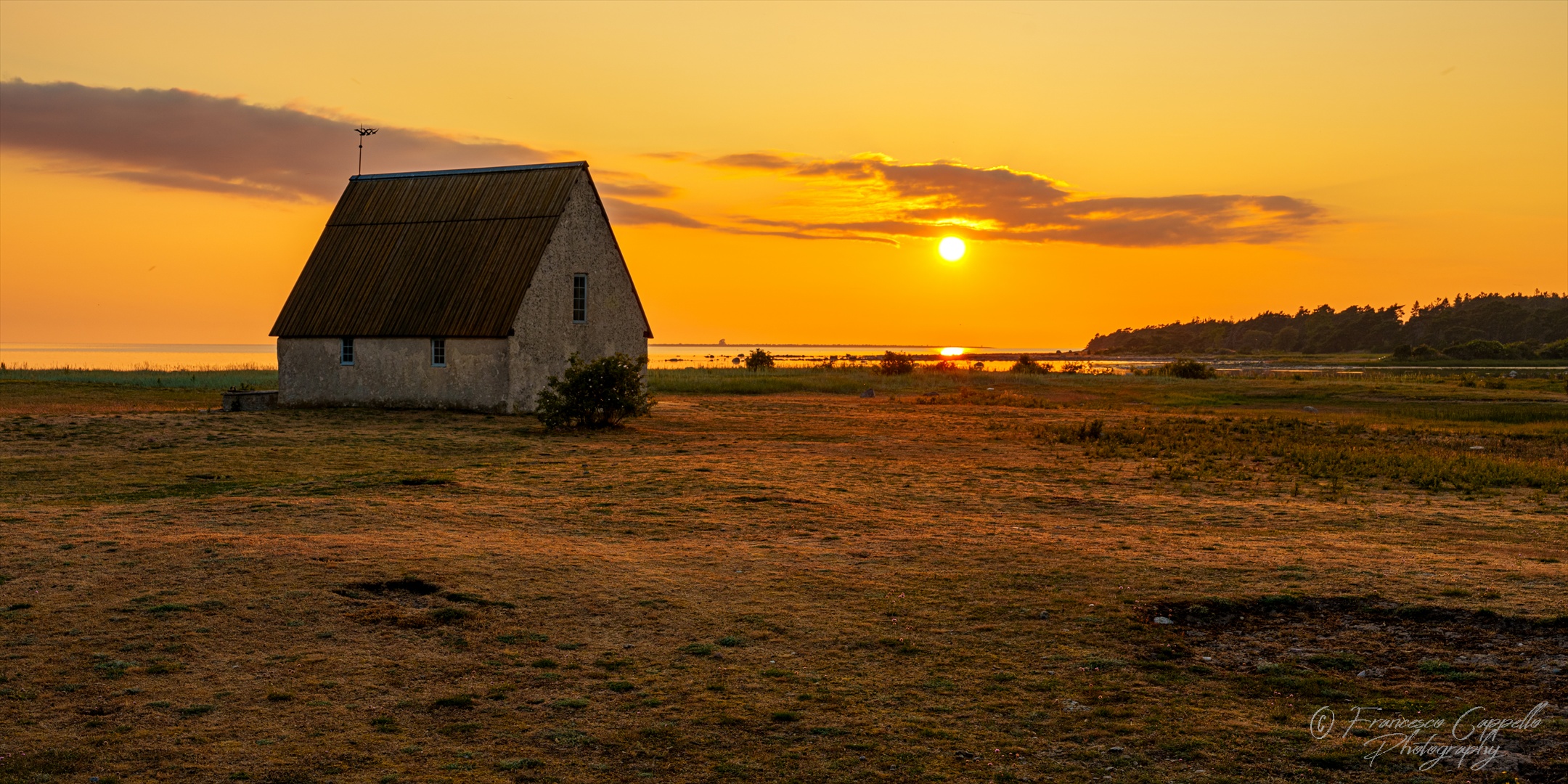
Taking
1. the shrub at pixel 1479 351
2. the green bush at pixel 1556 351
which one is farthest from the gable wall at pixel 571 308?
the shrub at pixel 1479 351

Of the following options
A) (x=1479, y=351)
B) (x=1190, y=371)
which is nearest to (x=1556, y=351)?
(x=1479, y=351)

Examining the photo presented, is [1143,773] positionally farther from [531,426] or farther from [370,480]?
[531,426]

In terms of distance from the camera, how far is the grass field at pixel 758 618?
6.97 meters

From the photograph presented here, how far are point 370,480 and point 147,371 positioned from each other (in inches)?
2228

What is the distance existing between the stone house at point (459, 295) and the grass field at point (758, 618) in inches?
555

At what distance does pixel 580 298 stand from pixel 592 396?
8474 mm

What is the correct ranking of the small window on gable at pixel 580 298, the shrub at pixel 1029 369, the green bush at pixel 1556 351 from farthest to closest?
the green bush at pixel 1556 351
the shrub at pixel 1029 369
the small window on gable at pixel 580 298

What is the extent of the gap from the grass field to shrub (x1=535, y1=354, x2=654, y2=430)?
848cm

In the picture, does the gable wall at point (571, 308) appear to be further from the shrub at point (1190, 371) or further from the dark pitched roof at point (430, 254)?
the shrub at point (1190, 371)

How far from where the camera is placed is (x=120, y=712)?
750 centimetres

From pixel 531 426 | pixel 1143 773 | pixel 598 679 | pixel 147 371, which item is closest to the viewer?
pixel 1143 773

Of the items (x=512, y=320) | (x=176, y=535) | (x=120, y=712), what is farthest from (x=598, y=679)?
(x=512, y=320)

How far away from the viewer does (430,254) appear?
3959cm

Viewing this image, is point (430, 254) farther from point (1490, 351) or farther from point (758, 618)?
point (1490, 351)
